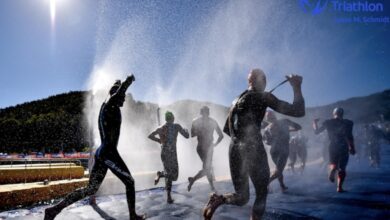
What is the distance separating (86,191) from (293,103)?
288cm

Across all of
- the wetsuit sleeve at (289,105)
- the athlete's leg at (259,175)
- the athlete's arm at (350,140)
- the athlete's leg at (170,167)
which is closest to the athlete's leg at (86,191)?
the athlete's leg at (259,175)

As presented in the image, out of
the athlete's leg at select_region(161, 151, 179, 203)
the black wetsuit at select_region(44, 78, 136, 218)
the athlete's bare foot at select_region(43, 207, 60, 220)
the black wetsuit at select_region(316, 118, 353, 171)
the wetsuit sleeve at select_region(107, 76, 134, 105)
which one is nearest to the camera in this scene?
the athlete's bare foot at select_region(43, 207, 60, 220)

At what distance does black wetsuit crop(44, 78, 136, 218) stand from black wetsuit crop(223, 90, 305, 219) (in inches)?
59.4

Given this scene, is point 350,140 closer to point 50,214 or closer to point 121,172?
point 121,172

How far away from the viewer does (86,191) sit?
3.67 m

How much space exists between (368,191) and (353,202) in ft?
5.33

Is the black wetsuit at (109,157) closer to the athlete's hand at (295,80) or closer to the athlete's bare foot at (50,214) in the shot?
the athlete's bare foot at (50,214)

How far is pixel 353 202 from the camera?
517 centimetres

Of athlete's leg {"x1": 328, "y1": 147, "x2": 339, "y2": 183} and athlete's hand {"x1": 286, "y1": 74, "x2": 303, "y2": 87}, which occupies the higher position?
athlete's hand {"x1": 286, "y1": 74, "x2": 303, "y2": 87}

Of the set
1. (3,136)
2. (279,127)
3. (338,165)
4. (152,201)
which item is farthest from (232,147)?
(3,136)

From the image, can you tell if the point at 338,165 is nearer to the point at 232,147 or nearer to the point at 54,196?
the point at 232,147

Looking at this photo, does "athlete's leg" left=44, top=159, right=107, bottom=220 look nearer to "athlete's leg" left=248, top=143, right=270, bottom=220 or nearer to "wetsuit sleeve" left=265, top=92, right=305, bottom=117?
"athlete's leg" left=248, top=143, right=270, bottom=220

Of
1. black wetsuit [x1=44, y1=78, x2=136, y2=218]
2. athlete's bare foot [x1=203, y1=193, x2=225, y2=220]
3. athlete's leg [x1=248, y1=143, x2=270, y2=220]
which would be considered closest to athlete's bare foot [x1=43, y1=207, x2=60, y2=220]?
black wetsuit [x1=44, y1=78, x2=136, y2=218]

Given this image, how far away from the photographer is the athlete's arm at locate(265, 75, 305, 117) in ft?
9.83
